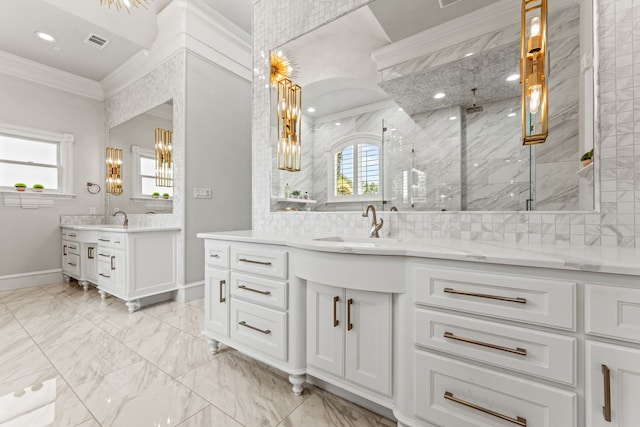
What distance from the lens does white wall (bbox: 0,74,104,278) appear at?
3.64m

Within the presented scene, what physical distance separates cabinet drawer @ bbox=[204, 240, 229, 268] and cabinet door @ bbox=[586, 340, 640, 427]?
1775 millimetres

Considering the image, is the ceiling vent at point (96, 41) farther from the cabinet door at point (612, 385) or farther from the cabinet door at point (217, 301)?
the cabinet door at point (612, 385)

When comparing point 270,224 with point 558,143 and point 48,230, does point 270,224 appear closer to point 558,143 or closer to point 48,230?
point 558,143

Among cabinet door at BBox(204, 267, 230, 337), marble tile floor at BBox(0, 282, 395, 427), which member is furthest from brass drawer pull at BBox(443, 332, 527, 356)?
cabinet door at BBox(204, 267, 230, 337)

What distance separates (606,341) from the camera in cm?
82

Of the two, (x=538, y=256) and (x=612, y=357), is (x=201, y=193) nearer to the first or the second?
(x=538, y=256)

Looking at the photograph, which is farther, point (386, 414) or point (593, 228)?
point (386, 414)

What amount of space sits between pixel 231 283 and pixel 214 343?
1.74 feet

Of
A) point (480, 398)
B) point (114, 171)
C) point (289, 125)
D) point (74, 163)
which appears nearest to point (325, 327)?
point (480, 398)

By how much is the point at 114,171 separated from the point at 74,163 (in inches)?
24.1

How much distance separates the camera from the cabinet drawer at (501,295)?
875 mm

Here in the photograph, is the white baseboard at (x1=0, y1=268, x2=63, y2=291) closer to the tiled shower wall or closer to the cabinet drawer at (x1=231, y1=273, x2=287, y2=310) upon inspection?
the cabinet drawer at (x1=231, y1=273, x2=287, y2=310)

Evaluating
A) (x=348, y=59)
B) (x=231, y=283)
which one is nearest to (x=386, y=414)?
(x=231, y=283)

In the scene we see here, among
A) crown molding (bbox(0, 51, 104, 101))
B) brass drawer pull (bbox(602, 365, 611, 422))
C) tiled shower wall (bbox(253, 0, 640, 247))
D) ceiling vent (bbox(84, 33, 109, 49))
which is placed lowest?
brass drawer pull (bbox(602, 365, 611, 422))
